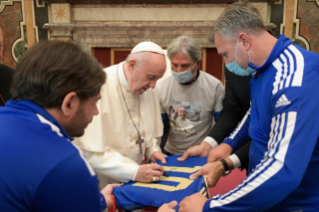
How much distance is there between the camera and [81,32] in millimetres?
5738

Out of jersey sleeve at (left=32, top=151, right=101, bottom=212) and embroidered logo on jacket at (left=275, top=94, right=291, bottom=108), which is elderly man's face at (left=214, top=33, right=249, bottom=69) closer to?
embroidered logo on jacket at (left=275, top=94, right=291, bottom=108)

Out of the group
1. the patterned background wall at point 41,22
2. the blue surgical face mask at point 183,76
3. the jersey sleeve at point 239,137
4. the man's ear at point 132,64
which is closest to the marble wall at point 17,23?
the patterned background wall at point 41,22

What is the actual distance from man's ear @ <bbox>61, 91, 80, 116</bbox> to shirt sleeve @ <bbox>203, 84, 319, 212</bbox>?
2.64ft

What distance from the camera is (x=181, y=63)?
2557 mm

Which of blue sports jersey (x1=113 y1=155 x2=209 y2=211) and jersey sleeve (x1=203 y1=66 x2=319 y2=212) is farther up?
jersey sleeve (x1=203 y1=66 x2=319 y2=212)

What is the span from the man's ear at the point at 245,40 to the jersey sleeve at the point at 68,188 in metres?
1.00

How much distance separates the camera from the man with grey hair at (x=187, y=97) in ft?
8.41

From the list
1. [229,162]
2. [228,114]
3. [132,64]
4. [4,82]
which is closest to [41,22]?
[4,82]

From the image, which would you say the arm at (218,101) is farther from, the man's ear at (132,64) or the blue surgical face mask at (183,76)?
the man's ear at (132,64)

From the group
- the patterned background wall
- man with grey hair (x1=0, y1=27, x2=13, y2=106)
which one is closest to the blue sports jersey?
man with grey hair (x1=0, y1=27, x2=13, y2=106)

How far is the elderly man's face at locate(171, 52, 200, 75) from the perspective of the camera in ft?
8.38

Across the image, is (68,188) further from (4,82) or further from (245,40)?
(4,82)

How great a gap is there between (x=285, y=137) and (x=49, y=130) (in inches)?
35.7

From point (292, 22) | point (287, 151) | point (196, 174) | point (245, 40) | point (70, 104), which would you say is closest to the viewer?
point (70, 104)
